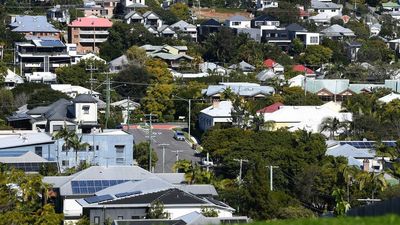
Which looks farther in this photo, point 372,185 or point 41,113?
point 41,113

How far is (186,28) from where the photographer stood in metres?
63.8

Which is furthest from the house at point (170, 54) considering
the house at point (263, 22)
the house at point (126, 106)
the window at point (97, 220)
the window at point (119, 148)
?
the window at point (97, 220)

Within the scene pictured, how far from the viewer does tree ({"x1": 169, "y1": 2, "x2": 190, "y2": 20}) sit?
68.1 metres

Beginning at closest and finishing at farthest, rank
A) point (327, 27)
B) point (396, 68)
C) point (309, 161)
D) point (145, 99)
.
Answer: point (309, 161) → point (145, 99) → point (396, 68) → point (327, 27)

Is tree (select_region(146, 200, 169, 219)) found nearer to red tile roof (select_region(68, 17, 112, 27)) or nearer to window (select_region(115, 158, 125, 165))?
window (select_region(115, 158, 125, 165))

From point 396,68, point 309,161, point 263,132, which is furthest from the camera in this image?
point 396,68

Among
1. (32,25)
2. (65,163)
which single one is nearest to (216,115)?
(65,163)

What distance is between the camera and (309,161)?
102 feet

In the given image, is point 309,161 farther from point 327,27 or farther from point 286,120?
point 327,27

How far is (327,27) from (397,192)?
41384 millimetres

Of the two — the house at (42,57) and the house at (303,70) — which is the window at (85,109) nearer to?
the house at (42,57)

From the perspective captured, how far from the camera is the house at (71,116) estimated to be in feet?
119

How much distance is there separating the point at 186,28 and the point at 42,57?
498 inches

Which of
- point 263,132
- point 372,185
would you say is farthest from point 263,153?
point 372,185
